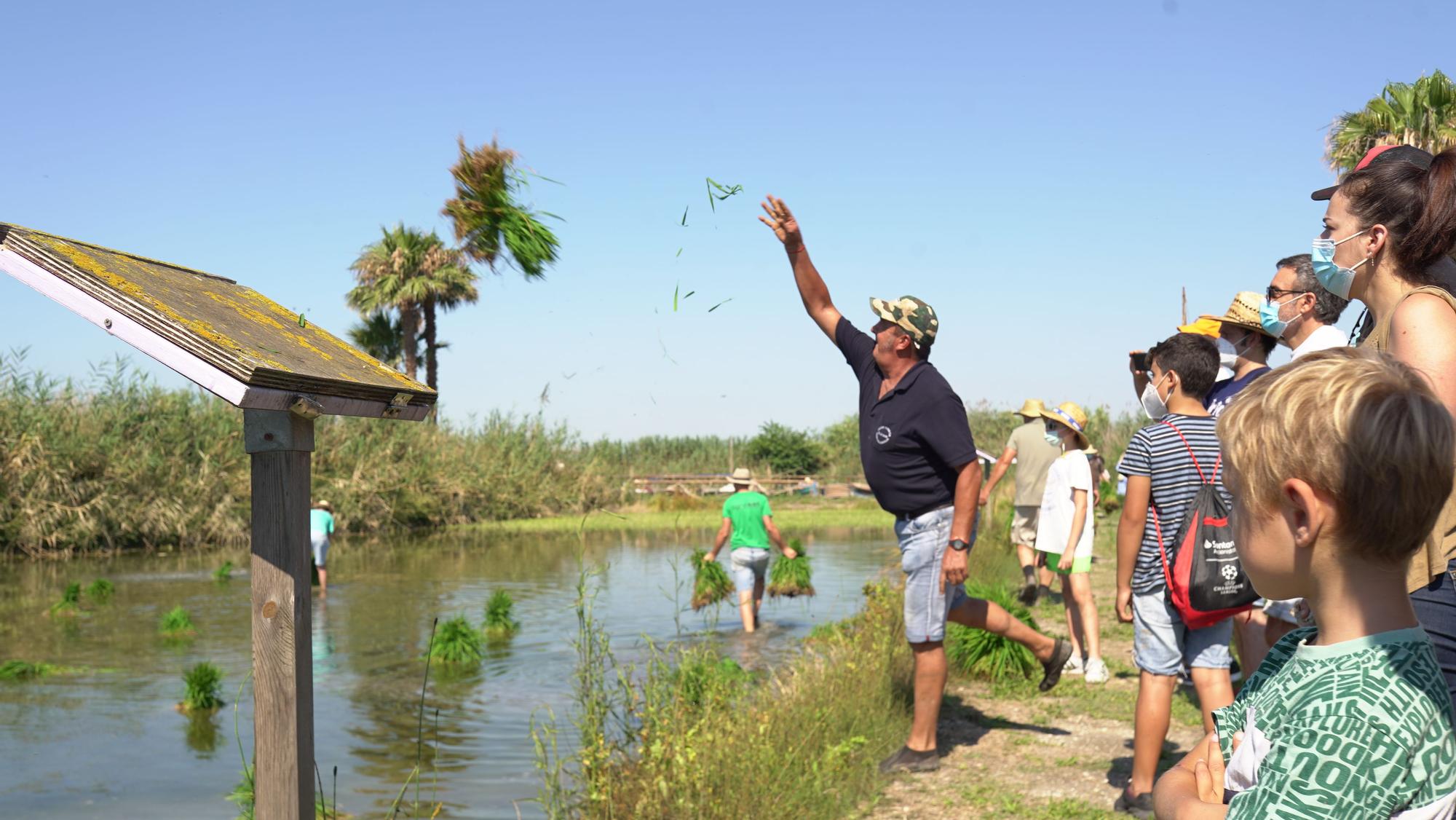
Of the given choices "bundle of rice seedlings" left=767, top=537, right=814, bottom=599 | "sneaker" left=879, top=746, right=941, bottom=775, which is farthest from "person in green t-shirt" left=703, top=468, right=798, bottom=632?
"sneaker" left=879, top=746, right=941, bottom=775

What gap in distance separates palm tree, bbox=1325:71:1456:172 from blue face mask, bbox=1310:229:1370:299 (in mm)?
9503

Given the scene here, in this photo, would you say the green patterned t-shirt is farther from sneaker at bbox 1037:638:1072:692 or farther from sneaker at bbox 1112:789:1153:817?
sneaker at bbox 1037:638:1072:692

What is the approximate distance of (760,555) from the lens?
12453 millimetres

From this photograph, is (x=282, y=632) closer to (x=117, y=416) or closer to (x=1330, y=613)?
(x=1330, y=613)

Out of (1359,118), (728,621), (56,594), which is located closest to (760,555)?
(728,621)

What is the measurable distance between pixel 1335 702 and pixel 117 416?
28766mm

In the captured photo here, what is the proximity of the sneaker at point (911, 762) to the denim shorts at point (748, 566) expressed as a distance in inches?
254

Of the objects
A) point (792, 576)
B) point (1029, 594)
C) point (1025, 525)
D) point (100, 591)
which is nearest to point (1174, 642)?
point (1029, 594)

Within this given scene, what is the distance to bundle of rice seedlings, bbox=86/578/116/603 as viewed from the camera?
55.0 feet

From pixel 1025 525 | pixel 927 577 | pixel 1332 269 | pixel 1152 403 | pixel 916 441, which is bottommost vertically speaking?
pixel 1025 525

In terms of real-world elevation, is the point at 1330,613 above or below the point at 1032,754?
above

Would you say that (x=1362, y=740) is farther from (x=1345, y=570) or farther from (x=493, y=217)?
(x=493, y=217)

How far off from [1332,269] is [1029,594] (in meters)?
9.20

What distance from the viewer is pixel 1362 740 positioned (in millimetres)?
1600
